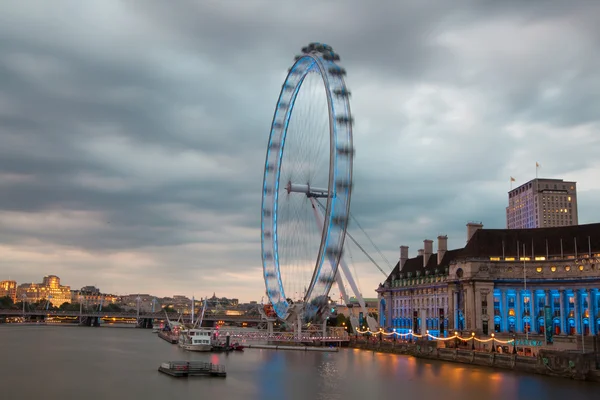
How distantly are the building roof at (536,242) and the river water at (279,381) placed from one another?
25.9 metres

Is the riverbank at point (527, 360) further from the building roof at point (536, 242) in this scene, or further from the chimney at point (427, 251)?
the chimney at point (427, 251)

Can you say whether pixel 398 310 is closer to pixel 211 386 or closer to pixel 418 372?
pixel 418 372

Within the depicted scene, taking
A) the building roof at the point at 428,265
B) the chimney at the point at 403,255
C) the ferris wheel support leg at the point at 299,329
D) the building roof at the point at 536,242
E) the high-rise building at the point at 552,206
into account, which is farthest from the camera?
the high-rise building at the point at 552,206

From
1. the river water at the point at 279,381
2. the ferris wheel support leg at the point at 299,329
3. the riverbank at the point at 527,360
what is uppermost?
the ferris wheel support leg at the point at 299,329

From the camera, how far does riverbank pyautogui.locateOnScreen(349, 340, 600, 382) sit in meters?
56.7

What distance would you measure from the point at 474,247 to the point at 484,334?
13749 millimetres

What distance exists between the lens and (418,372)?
6375 cm

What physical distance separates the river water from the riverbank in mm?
1480

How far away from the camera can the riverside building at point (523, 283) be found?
286ft

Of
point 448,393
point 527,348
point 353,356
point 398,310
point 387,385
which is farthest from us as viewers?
point 398,310

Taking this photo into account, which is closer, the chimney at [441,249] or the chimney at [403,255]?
the chimney at [441,249]

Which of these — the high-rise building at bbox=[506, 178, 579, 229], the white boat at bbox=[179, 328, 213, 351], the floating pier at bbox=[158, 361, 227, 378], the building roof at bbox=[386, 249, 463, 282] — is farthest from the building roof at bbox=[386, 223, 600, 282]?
the high-rise building at bbox=[506, 178, 579, 229]

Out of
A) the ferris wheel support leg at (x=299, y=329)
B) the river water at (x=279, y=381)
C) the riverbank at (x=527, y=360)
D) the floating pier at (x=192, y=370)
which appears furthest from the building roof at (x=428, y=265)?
the floating pier at (x=192, y=370)

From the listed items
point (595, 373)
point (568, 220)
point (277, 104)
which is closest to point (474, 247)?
point (277, 104)
